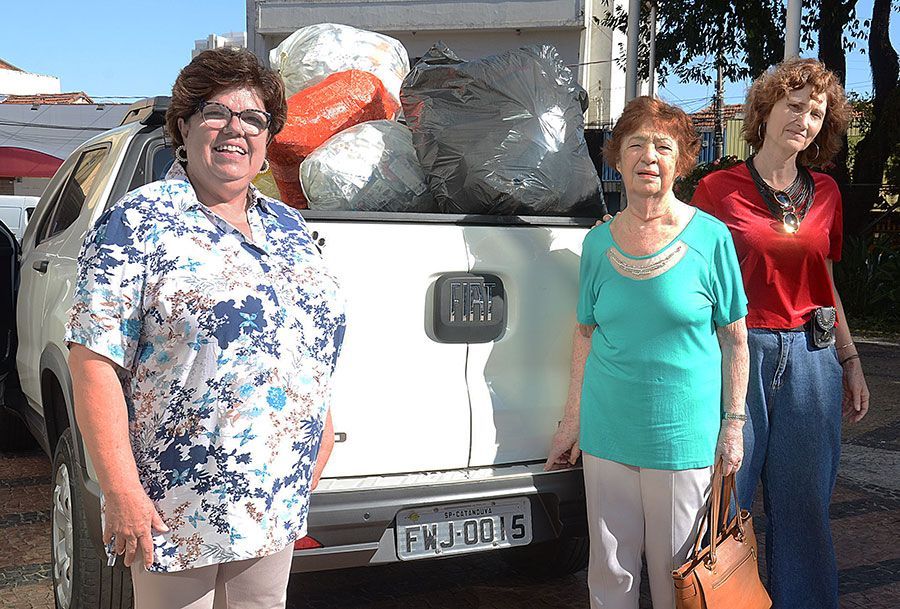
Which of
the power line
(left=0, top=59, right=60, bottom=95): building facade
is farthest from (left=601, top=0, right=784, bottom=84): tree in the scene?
(left=0, top=59, right=60, bottom=95): building facade

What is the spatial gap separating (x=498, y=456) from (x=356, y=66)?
6.51ft

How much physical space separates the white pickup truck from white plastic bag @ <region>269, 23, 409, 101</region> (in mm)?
1294

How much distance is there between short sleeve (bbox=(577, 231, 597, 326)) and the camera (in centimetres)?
291

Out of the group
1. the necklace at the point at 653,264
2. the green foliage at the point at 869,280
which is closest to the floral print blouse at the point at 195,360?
the necklace at the point at 653,264

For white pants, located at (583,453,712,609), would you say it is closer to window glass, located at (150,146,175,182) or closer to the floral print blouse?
the floral print blouse

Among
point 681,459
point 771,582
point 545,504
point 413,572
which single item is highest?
point 681,459

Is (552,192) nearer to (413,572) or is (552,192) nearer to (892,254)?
(413,572)

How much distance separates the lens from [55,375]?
3.37 metres

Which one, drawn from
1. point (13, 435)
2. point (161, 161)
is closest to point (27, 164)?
point (13, 435)

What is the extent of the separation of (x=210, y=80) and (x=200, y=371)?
66 centimetres

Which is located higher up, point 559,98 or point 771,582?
point 559,98

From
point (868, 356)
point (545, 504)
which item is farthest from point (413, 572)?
point (868, 356)

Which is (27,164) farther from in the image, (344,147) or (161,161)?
(344,147)

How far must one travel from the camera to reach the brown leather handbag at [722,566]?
2670mm
